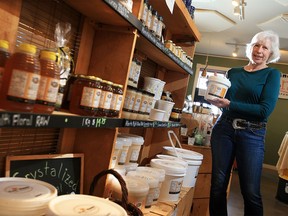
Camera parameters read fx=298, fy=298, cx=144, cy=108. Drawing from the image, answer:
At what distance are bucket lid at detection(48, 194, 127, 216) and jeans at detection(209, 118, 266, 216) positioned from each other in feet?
4.52

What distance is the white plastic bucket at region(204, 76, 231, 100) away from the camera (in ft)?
7.24

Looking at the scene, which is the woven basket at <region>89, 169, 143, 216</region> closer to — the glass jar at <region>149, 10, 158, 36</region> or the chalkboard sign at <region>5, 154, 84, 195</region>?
the chalkboard sign at <region>5, 154, 84, 195</region>

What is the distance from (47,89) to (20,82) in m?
0.11

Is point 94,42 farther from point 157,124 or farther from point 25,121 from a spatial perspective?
point 25,121

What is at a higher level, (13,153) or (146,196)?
(13,153)

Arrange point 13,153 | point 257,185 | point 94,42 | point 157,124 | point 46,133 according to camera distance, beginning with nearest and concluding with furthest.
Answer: point 13,153 → point 46,133 → point 94,42 → point 157,124 → point 257,185

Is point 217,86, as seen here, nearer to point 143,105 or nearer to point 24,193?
point 143,105

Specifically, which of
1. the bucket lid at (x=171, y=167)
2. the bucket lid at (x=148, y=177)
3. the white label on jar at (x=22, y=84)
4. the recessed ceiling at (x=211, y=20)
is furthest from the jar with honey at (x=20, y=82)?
the recessed ceiling at (x=211, y=20)

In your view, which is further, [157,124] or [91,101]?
[157,124]

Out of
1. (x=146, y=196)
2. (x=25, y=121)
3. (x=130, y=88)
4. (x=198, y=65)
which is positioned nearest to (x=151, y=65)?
(x=130, y=88)

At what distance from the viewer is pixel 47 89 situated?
101 cm

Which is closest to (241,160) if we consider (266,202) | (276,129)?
(266,202)

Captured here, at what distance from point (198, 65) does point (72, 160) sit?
791 centimetres

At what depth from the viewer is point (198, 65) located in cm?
907
